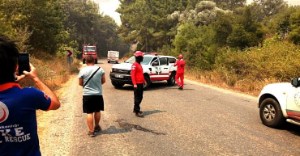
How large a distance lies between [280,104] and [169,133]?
280cm

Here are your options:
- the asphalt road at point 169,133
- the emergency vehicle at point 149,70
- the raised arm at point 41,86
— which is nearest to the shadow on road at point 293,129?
the asphalt road at point 169,133

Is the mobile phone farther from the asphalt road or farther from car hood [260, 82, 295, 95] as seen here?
car hood [260, 82, 295, 95]

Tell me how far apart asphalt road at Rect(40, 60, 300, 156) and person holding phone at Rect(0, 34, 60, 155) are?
8.45ft

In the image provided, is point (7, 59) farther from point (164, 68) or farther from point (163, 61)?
point (163, 61)

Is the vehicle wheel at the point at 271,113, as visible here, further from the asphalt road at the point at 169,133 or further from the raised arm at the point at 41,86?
the raised arm at the point at 41,86

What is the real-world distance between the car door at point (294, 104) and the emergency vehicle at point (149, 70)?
6.75 m

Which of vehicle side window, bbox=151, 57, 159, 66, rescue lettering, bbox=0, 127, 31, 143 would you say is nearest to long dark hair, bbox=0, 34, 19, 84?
rescue lettering, bbox=0, 127, 31, 143

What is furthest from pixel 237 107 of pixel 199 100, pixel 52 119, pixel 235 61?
pixel 235 61

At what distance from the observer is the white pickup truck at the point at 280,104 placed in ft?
16.9

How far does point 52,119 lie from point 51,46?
50.8 ft

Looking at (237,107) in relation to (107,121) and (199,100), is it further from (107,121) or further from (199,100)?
(107,121)

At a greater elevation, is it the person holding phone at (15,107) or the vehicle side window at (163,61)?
the vehicle side window at (163,61)

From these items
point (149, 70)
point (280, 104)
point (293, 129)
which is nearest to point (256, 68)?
point (149, 70)

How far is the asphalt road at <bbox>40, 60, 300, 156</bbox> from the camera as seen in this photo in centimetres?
439
